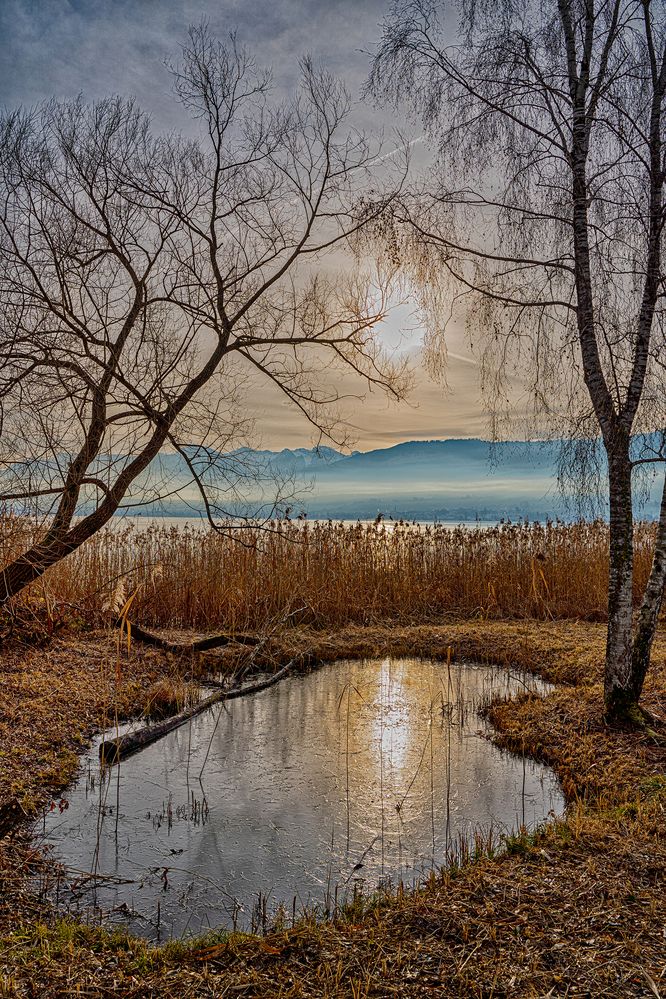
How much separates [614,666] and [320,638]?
4.11 meters

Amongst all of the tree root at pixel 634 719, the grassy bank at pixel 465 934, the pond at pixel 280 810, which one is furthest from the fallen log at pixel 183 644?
the tree root at pixel 634 719

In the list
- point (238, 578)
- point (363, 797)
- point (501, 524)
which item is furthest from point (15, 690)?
point (501, 524)

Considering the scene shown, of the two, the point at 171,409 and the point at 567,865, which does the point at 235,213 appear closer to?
the point at 171,409

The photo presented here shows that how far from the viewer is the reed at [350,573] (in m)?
9.01

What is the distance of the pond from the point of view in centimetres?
317

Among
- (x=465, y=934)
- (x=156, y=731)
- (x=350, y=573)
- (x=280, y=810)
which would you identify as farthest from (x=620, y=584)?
(x=350, y=573)

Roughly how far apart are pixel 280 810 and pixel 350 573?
224 inches

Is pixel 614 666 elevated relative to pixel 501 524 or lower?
lower

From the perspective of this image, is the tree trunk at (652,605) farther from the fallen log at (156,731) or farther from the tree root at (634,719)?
the fallen log at (156,731)

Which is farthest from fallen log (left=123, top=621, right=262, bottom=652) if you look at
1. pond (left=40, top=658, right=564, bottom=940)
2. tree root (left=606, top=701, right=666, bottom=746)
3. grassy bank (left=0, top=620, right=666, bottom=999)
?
tree root (left=606, top=701, right=666, bottom=746)

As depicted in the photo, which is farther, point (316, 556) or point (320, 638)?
point (316, 556)

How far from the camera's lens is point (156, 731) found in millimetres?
5301

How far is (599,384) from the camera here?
4.82m

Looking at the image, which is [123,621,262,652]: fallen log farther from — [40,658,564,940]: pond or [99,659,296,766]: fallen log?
[40,658,564,940]: pond
